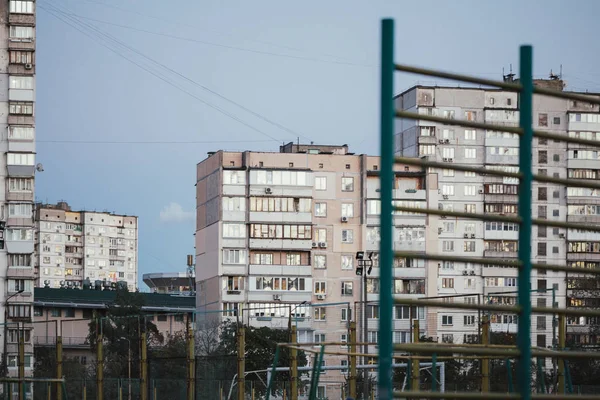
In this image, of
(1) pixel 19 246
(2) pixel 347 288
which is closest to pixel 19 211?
(1) pixel 19 246

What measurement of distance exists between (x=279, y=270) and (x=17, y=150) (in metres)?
25.7

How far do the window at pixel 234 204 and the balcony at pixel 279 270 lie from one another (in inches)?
203

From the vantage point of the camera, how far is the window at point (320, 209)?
9644 cm

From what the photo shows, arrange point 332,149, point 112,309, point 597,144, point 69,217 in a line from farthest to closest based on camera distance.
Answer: point 69,217 → point 332,149 → point 112,309 → point 597,144

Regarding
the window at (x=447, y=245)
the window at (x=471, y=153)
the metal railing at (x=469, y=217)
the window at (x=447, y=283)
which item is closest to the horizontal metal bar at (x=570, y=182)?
the metal railing at (x=469, y=217)

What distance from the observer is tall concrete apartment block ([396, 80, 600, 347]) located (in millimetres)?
105312

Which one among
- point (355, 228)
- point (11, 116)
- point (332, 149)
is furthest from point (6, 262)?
point (332, 149)

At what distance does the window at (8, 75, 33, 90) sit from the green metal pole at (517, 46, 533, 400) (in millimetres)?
78182

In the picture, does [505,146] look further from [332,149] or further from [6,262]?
[6,262]

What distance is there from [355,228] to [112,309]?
24985 millimetres

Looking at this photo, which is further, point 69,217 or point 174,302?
point 69,217

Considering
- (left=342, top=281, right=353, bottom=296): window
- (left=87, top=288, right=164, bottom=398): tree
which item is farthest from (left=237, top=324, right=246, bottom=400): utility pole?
(left=342, top=281, right=353, bottom=296): window

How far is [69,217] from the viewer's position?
623 feet

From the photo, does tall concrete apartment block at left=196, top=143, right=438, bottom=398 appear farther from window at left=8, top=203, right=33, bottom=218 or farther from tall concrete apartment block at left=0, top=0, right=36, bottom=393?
window at left=8, top=203, right=33, bottom=218
